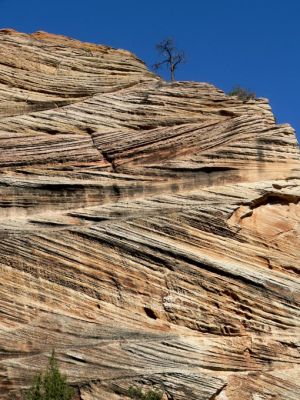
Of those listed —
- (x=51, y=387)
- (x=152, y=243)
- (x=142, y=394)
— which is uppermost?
(x=152, y=243)

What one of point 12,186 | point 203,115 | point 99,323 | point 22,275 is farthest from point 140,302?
point 203,115

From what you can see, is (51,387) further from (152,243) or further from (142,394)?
(152,243)

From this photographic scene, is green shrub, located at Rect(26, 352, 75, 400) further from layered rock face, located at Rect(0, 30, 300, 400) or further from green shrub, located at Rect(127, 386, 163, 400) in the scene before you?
green shrub, located at Rect(127, 386, 163, 400)

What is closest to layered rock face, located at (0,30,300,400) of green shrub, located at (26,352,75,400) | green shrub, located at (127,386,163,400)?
green shrub, located at (127,386,163,400)

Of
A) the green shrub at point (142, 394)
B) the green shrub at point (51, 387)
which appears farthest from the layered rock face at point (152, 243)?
the green shrub at point (51, 387)

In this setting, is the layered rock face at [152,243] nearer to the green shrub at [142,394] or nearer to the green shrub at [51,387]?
the green shrub at [142,394]

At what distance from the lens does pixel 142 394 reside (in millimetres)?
22891

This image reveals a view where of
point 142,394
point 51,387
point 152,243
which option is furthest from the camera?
point 152,243

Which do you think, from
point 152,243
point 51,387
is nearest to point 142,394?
point 51,387

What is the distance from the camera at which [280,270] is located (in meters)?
26.2

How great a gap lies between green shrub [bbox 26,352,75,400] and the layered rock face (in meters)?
0.98

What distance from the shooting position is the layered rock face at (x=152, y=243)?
24.1m

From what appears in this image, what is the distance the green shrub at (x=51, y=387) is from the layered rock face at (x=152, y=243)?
980mm

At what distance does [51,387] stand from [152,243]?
5.53 metres
